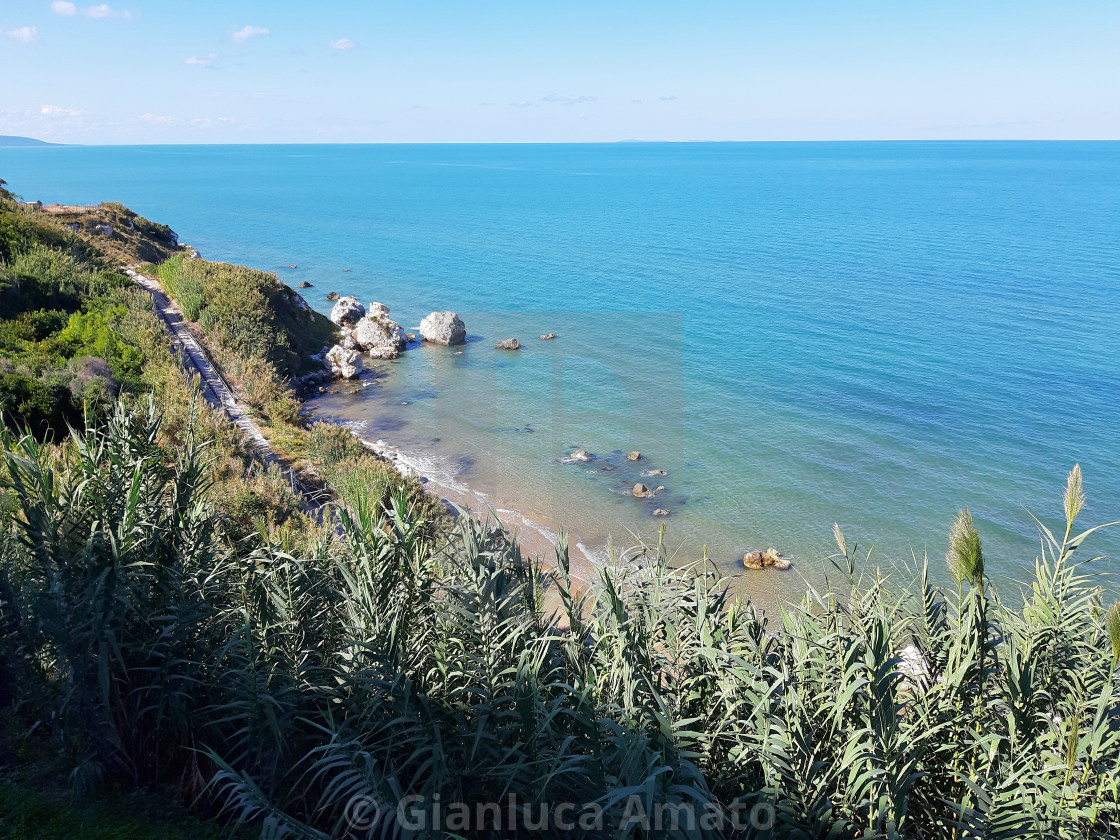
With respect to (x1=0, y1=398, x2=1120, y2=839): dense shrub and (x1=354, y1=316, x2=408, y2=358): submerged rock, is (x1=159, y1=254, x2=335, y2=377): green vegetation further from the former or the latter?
(x1=0, y1=398, x2=1120, y2=839): dense shrub

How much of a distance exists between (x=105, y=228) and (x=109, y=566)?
3484cm

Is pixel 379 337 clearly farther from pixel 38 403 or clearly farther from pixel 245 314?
pixel 38 403

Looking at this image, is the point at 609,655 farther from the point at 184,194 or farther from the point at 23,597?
the point at 184,194

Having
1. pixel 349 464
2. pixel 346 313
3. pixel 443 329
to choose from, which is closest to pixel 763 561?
pixel 349 464

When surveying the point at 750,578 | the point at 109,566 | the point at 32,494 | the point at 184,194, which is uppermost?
the point at 184,194

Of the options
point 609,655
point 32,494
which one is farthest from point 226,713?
point 609,655

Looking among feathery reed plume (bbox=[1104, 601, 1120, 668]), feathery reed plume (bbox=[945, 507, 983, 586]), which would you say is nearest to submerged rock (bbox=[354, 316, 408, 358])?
feathery reed plume (bbox=[945, 507, 983, 586])

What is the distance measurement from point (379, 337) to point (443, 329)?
304 centimetres

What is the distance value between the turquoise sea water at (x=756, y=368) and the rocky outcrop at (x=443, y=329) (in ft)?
4.60

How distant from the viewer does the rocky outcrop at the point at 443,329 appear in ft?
104

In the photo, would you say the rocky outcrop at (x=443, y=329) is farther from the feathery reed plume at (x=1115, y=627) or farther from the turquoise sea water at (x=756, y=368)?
the feathery reed plume at (x=1115, y=627)

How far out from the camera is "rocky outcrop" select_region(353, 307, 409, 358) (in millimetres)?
29766

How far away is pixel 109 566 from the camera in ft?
13.9

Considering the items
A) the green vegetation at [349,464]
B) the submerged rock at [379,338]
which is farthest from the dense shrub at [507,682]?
the submerged rock at [379,338]
